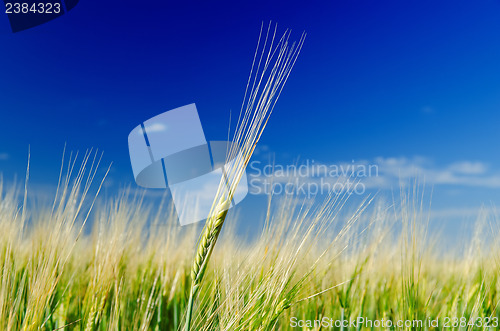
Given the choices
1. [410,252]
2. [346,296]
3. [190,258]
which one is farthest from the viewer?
[190,258]

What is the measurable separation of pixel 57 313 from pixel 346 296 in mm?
1422

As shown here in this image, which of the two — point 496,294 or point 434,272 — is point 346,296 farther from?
point 434,272

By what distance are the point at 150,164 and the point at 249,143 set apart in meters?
3.24

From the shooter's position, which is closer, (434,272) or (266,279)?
(266,279)

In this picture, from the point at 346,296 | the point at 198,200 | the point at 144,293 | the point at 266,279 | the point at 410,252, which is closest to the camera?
the point at 266,279

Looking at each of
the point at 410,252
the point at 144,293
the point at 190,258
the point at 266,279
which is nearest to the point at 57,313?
the point at 144,293

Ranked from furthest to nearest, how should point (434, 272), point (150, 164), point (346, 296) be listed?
1. point (434, 272)
2. point (150, 164)
3. point (346, 296)

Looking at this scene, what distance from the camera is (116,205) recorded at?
211 cm

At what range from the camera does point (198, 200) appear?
10.9 feet

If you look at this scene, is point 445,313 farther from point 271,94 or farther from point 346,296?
point 271,94

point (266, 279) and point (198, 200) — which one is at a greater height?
point (198, 200)

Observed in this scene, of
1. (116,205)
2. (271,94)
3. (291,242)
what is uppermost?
(271,94)

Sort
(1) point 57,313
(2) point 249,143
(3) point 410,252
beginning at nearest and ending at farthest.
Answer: (2) point 249,143
(3) point 410,252
(1) point 57,313

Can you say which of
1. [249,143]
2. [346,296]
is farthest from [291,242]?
[346,296]
